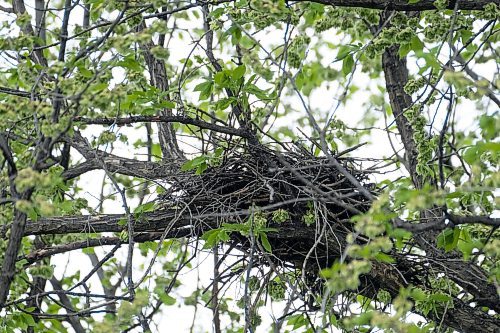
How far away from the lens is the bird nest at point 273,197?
4.34 metres

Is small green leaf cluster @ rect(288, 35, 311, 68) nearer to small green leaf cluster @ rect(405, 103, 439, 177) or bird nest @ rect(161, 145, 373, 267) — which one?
bird nest @ rect(161, 145, 373, 267)

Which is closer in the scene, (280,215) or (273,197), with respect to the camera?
(280,215)

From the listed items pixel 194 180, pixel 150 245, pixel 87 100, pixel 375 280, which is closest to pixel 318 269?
pixel 375 280

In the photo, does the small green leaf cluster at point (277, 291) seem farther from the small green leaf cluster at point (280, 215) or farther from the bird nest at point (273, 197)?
the small green leaf cluster at point (280, 215)

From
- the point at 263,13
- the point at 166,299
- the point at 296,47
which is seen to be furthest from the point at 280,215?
the point at 263,13

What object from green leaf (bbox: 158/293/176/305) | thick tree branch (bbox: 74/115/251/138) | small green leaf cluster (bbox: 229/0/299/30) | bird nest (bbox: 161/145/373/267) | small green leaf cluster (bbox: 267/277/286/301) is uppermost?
small green leaf cluster (bbox: 229/0/299/30)

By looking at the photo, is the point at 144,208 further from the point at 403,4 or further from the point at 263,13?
the point at 403,4

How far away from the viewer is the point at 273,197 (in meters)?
4.30

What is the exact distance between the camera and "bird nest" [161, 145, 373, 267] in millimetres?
4340

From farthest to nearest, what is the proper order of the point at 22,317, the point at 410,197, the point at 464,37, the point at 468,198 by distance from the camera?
the point at 22,317, the point at 464,37, the point at 468,198, the point at 410,197

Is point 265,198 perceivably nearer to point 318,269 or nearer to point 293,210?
point 293,210

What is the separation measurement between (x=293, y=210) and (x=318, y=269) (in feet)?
1.26

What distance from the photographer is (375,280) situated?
461 centimetres

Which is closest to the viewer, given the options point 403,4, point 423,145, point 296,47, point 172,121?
point 423,145
